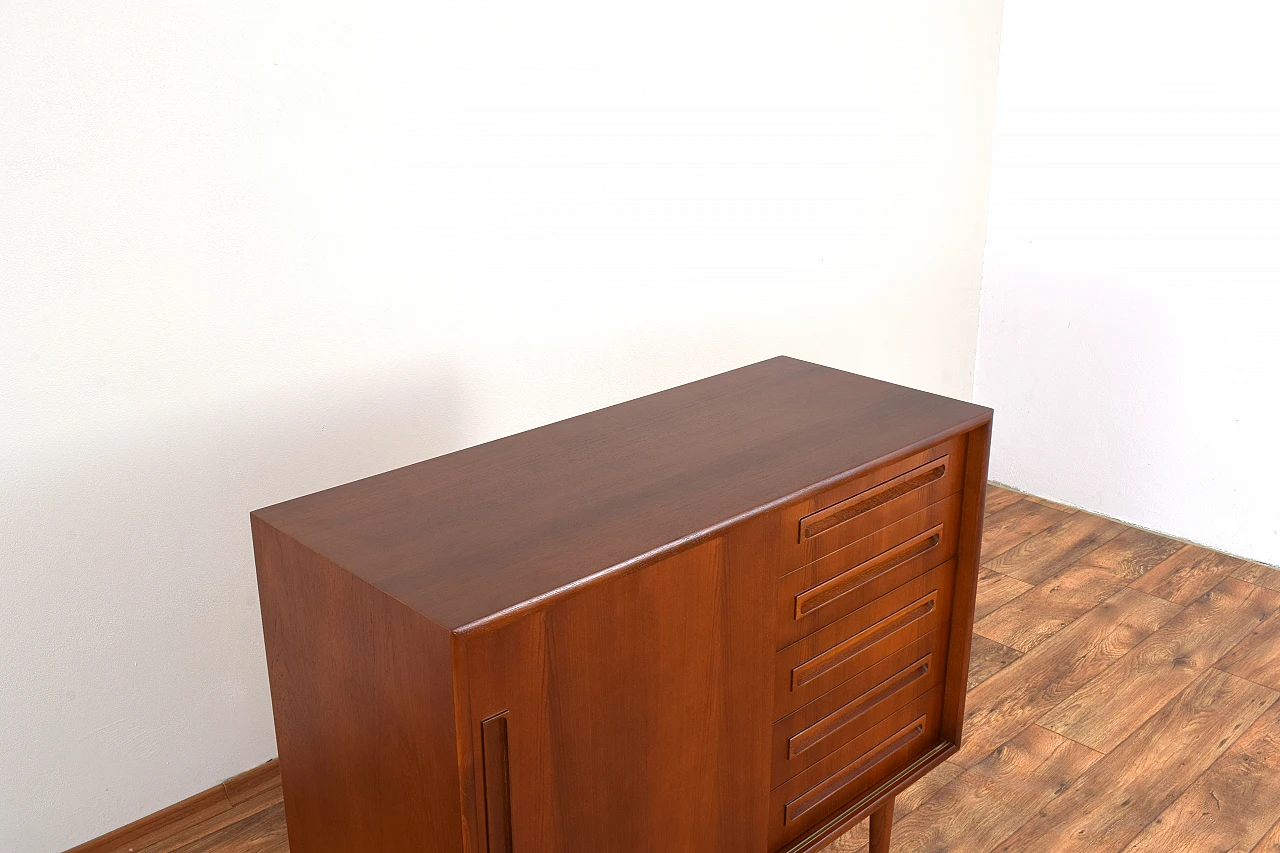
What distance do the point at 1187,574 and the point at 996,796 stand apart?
3.90 feet

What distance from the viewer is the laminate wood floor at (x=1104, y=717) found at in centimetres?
204

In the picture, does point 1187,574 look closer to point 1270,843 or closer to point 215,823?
point 1270,843

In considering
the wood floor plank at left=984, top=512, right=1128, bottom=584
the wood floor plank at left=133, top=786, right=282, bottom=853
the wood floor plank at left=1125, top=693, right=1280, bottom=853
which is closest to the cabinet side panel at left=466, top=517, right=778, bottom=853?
the wood floor plank at left=1125, top=693, right=1280, bottom=853

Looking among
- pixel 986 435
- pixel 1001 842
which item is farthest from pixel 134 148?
pixel 1001 842

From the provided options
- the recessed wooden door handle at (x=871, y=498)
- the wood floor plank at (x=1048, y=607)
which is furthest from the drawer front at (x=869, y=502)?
the wood floor plank at (x=1048, y=607)

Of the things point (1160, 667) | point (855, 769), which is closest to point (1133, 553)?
point (1160, 667)

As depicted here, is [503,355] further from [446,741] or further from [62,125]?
[446,741]

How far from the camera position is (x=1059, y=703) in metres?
2.42

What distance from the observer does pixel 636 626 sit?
135 centimetres

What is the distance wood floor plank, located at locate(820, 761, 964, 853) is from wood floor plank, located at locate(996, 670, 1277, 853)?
0.18 meters

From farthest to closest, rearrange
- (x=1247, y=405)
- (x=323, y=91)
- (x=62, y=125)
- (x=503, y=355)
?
(x=1247, y=405)
(x=503, y=355)
(x=323, y=91)
(x=62, y=125)

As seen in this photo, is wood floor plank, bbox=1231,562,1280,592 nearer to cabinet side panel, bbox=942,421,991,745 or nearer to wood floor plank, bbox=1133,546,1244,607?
wood floor plank, bbox=1133,546,1244,607

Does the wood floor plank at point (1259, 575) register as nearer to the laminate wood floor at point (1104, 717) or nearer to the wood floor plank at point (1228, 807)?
the laminate wood floor at point (1104, 717)

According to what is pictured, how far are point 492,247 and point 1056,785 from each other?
153 cm
